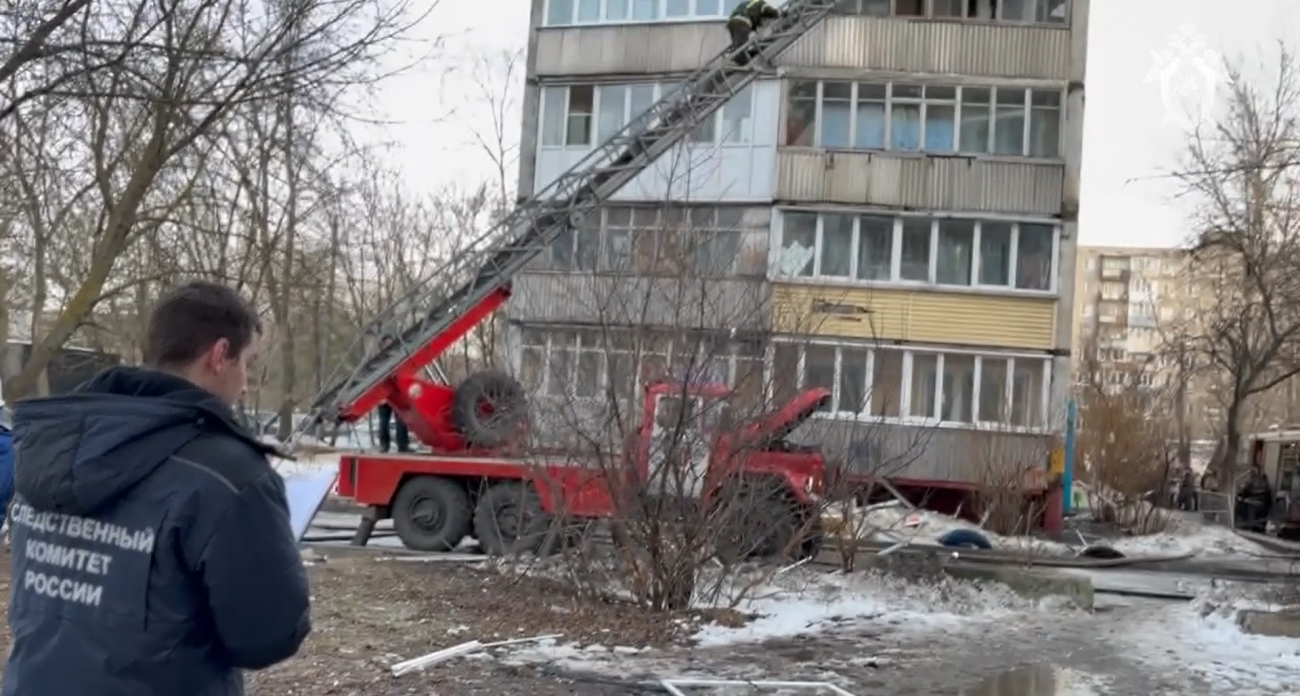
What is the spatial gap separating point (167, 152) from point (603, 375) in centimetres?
613

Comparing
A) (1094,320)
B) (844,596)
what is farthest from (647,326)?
(1094,320)

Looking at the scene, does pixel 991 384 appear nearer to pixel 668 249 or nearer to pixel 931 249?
pixel 931 249

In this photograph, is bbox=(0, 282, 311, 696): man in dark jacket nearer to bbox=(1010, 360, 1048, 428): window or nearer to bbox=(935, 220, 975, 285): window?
bbox=(1010, 360, 1048, 428): window

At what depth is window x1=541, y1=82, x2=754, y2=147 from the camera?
26.9 m

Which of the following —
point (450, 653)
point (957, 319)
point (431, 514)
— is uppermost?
point (957, 319)

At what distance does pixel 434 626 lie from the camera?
33.0 feet

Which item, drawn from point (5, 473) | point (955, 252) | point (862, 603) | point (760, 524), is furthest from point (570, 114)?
→ point (5, 473)

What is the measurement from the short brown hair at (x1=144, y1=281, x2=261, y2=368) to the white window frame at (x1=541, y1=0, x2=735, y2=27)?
25.2 meters

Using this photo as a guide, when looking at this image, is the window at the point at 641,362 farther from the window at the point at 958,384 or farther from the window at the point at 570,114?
the window at the point at 570,114

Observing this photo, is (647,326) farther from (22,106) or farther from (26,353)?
(26,353)

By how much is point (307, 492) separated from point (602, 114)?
2410 cm

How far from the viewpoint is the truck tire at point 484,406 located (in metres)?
13.4

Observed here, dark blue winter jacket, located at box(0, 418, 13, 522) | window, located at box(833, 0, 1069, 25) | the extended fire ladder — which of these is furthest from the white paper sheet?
window, located at box(833, 0, 1069, 25)

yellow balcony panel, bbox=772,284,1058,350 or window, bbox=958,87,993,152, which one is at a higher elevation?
window, bbox=958,87,993,152
